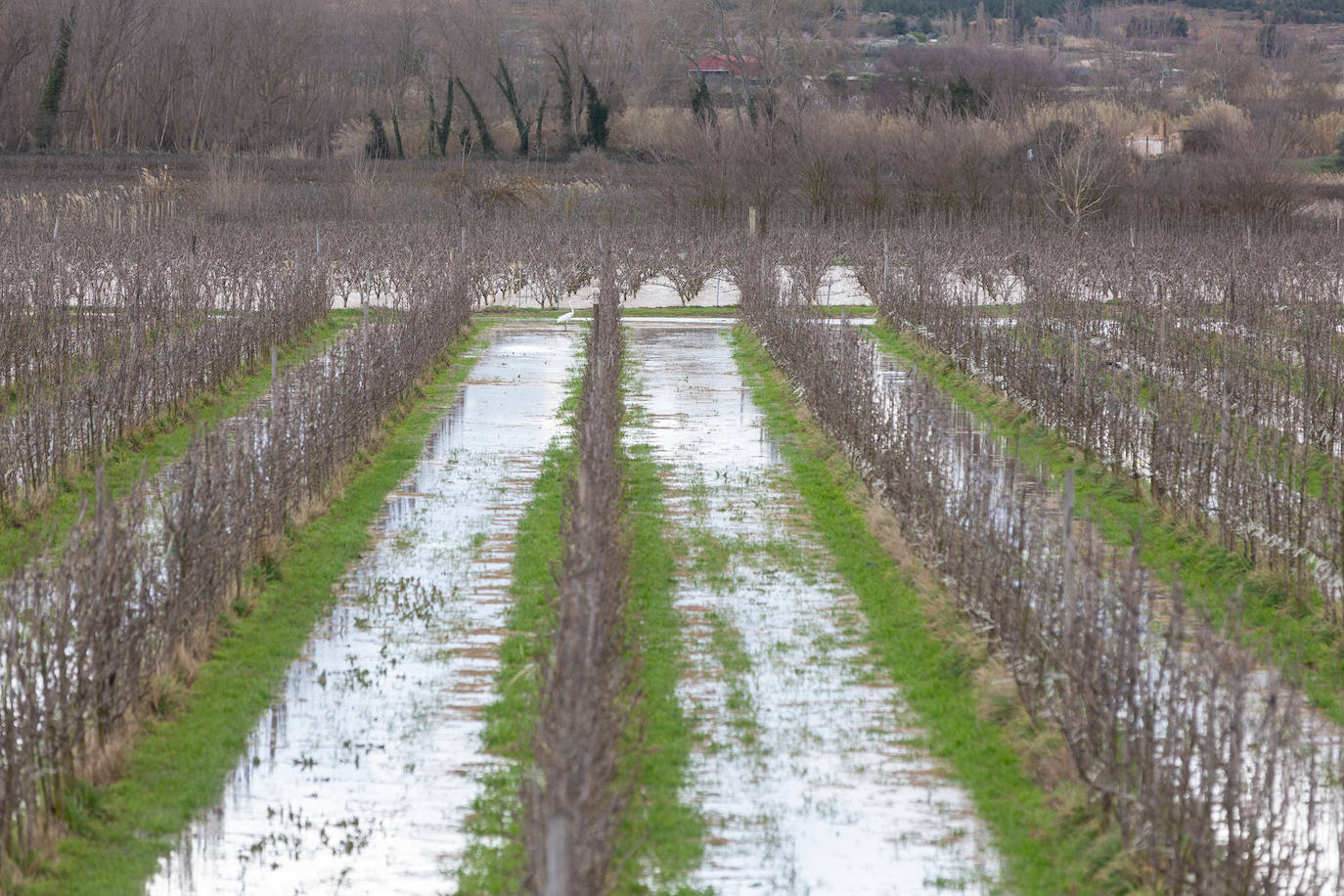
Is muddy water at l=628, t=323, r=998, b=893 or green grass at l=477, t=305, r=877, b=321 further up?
muddy water at l=628, t=323, r=998, b=893

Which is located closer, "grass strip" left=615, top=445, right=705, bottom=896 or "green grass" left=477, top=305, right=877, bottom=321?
"grass strip" left=615, top=445, right=705, bottom=896

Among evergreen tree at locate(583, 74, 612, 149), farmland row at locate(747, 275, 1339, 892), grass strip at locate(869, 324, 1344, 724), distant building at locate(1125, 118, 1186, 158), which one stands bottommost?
grass strip at locate(869, 324, 1344, 724)

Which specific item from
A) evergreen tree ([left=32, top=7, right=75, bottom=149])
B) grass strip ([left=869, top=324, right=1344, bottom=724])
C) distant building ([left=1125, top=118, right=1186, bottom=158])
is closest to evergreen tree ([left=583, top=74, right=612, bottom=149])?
evergreen tree ([left=32, top=7, right=75, bottom=149])

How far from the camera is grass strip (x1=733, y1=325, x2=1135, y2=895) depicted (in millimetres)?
4590

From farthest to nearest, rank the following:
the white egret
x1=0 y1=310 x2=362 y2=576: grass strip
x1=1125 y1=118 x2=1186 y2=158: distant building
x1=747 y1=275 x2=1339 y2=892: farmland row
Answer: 1. x1=1125 y1=118 x2=1186 y2=158: distant building
2. the white egret
3. x1=0 y1=310 x2=362 y2=576: grass strip
4. x1=747 y1=275 x2=1339 y2=892: farmland row

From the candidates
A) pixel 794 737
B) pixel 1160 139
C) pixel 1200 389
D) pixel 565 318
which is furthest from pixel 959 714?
pixel 1160 139

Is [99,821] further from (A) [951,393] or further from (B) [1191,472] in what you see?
(A) [951,393]

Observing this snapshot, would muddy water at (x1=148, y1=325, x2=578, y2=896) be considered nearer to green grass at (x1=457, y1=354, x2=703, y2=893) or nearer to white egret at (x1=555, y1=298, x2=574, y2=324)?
green grass at (x1=457, y1=354, x2=703, y2=893)

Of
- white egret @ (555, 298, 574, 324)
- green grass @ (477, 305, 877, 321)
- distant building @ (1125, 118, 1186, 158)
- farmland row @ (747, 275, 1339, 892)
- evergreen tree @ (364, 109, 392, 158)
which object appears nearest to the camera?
farmland row @ (747, 275, 1339, 892)

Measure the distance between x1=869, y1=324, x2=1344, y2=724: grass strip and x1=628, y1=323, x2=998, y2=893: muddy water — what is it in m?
1.07

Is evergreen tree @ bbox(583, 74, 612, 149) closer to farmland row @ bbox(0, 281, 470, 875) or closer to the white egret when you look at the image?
the white egret

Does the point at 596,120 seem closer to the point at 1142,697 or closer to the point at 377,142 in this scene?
the point at 377,142

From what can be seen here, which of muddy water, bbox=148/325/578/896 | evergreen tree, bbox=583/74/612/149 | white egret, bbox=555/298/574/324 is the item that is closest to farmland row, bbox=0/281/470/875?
muddy water, bbox=148/325/578/896

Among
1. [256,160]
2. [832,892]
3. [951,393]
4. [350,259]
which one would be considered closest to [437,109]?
[256,160]
